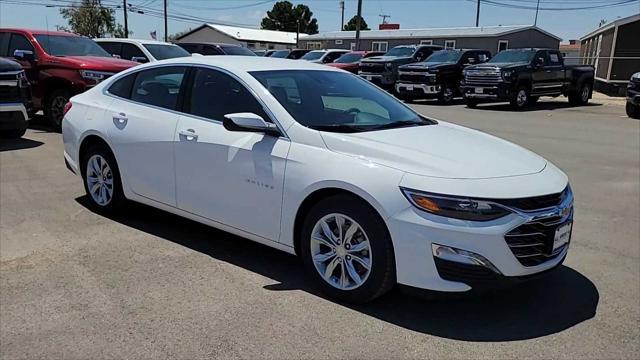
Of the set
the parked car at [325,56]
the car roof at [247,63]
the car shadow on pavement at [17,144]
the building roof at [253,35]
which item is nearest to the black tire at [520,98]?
the parked car at [325,56]

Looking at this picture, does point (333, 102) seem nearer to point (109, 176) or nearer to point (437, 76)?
point (109, 176)

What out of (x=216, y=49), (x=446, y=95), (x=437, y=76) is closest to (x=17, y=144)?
(x=216, y=49)

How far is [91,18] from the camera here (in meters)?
54.8

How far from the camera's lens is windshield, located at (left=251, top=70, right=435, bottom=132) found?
4.20 m

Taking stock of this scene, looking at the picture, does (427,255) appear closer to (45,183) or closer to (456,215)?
(456,215)

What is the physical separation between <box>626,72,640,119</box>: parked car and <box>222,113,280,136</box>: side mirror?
1511cm

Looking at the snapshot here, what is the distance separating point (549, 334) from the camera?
3490 millimetres

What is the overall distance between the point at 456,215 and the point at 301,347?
120cm

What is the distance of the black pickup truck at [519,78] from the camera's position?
1828cm

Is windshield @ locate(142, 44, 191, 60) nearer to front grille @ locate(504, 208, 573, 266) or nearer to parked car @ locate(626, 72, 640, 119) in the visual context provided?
front grille @ locate(504, 208, 573, 266)

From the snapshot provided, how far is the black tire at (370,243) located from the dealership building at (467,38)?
41562 millimetres

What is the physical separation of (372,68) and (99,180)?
733 inches

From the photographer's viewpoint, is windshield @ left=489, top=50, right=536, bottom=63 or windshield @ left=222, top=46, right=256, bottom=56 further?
windshield @ left=489, top=50, right=536, bottom=63

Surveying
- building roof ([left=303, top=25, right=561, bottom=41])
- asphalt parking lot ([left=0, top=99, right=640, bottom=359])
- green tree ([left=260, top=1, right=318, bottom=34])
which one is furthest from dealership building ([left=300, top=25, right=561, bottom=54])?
green tree ([left=260, top=1, right=318, bottom=34])
